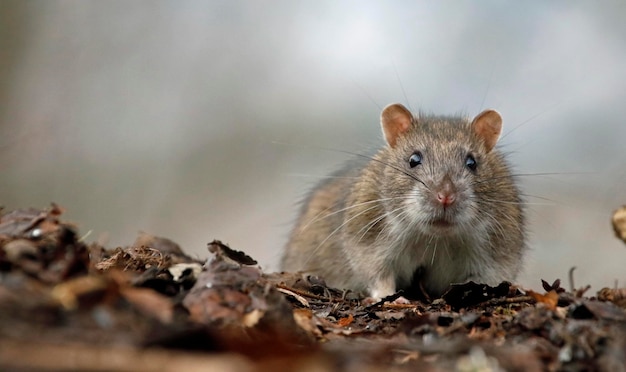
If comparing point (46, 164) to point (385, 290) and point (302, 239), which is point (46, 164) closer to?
point (302, 239)

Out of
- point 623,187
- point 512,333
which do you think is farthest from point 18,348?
point 623,187

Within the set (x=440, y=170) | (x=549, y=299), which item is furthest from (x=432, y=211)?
(x=549, y=299)

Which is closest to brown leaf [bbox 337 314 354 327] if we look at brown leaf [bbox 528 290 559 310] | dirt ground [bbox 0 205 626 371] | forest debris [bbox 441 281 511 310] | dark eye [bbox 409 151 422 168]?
dirt ground [bbox 0 205 626 371]

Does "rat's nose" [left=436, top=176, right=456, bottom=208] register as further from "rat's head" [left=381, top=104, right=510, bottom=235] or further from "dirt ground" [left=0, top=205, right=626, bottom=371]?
"dirt ground" [left=0, top=205, right=626, bottom=371]

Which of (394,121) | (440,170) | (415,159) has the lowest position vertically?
(440,170)

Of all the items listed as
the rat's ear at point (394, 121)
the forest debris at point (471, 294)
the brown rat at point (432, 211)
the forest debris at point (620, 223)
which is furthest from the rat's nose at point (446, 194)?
the forest debris at point (620, 223)

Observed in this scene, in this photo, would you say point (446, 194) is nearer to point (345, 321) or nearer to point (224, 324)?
point (345, 321)
